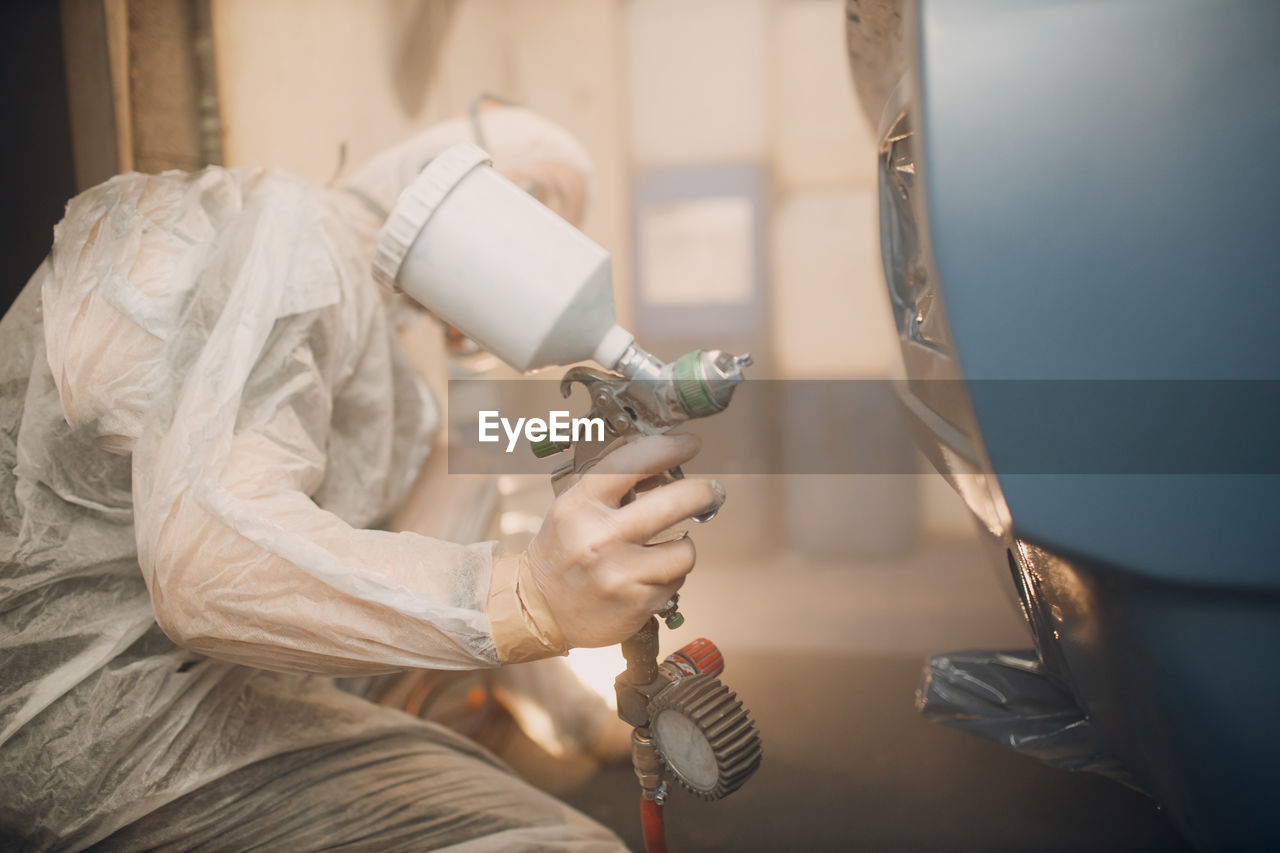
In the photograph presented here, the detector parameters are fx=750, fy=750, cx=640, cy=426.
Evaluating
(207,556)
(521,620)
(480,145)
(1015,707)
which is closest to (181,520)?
(207,556)

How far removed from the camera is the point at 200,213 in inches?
29.5

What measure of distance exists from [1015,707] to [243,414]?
83 cm

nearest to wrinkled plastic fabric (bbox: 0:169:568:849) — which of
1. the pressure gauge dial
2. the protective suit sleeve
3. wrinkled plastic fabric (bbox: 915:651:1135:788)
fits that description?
the protective suit sleeve

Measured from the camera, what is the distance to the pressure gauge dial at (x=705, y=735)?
0.58 meters

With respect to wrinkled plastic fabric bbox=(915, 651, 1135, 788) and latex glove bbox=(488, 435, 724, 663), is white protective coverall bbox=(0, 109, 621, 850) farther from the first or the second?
wrinkled plastic fabric bbox=(915, 651, 1135, 788)

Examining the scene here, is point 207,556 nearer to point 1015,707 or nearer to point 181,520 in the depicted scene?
point 181,520

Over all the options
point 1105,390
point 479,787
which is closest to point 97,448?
point 479,787

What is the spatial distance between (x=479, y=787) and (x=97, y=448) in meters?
0.56

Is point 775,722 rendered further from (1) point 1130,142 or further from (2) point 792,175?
(1) point 1130,142

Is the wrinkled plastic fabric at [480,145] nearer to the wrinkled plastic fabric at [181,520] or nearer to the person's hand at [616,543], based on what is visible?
the wrinkled plastic fabric at [181,520]

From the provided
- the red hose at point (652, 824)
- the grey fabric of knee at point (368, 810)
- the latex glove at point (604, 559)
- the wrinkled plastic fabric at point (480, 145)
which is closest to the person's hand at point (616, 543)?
the latex glove at point (604, 559)

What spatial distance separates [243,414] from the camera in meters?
0.66

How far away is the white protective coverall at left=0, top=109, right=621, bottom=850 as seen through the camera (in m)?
0.60

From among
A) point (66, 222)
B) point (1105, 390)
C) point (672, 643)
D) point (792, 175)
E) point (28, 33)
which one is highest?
point (28, 33)
